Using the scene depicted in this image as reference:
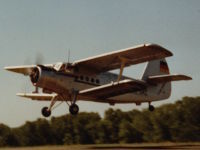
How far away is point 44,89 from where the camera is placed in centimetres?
1845

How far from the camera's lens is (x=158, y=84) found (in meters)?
24.7

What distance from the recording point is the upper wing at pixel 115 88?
56.5 feet

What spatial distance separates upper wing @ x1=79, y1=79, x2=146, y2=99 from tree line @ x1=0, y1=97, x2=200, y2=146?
101ft

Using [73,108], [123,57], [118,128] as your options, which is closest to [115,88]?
[123,57]

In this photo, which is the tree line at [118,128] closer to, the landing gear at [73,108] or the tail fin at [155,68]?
the tail fin at [155,68]

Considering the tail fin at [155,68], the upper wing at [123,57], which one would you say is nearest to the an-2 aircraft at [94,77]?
the upper wing at [123,57]

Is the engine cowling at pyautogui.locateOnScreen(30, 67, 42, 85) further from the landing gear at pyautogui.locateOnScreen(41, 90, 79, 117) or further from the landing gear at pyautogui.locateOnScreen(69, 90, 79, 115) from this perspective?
the landing gear at pyautogui.locateOnScreen(69, 90, 79, 115)

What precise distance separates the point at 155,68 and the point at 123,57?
9.01 meters

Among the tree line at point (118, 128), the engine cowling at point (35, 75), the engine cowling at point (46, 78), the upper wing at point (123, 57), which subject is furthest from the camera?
the tree line at point (118, 128)

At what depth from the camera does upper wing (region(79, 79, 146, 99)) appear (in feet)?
56.5

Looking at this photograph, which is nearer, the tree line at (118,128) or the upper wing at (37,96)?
the upper wing at (37,96)

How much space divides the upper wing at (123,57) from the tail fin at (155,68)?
248 inches

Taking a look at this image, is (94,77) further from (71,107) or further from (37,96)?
(37,96)

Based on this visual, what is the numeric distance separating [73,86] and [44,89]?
5.85 ft
